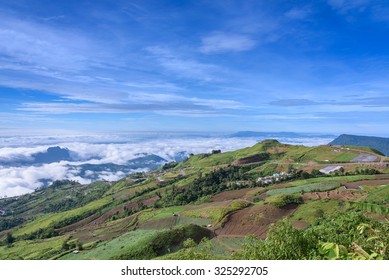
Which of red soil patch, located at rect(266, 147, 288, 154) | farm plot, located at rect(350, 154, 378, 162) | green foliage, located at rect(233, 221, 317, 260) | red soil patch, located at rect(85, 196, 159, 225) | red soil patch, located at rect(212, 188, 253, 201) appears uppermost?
red soil patch, located at rect(266, 147, 288, 154)

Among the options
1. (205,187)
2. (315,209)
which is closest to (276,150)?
(205,187)

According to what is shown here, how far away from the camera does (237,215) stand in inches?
1703

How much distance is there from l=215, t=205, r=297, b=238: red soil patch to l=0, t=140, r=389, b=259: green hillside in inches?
4.9

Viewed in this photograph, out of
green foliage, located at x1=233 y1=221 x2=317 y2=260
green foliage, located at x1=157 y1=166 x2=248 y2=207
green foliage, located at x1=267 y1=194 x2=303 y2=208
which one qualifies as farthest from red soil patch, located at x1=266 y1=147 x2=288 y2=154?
green foliage, located at x1=233 y1=221 x2=317 y2=260

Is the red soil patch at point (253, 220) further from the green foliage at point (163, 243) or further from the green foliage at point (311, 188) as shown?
the green foliage at point (311, 188)

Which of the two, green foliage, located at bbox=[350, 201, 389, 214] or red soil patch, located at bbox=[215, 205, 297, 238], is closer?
green foliage, located at bbox=[350, 201, 389, 214]

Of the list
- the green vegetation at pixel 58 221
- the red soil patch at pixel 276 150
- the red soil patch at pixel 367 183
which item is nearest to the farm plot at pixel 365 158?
the red soil patch at pixel 367 183

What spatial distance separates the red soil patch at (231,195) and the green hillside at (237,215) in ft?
0.91

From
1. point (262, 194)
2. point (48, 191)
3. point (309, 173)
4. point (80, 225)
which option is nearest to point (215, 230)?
point (262, 194)

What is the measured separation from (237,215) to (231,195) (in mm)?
16629

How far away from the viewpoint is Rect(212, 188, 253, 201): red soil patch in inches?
2277

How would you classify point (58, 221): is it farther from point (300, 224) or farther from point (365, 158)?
point (365, 158)

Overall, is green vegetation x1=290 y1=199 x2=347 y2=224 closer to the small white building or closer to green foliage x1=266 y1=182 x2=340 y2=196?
green foliage x1=266 y1=182 x2=340 y2=196

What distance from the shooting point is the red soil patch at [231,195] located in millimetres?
57844
